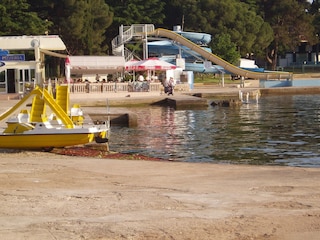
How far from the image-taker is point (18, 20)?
188ft

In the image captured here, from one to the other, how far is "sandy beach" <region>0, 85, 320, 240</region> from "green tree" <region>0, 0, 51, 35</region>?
1741 inches

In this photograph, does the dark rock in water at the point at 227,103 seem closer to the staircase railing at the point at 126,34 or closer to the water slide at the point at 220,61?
the water slide at the point at 220,61

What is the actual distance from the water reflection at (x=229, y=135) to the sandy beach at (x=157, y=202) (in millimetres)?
5200

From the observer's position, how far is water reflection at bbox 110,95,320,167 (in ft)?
62.6

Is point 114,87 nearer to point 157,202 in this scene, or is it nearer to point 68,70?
point 68,70

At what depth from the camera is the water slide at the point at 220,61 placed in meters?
56.6

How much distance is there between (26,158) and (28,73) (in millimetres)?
29844

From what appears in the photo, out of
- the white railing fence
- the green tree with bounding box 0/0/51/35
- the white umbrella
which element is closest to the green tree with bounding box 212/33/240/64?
the green tree with bounding box 0/0/51/35

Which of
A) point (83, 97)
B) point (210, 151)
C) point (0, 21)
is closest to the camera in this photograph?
point (210, 151)

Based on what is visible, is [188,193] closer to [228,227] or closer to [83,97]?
[228,227]

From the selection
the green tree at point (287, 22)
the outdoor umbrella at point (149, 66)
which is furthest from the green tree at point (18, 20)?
the green tree at point (287, 22)

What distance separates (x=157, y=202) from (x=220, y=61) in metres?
49.2

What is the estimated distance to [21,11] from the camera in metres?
57.8

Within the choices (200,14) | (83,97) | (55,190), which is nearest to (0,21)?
(83,97)
